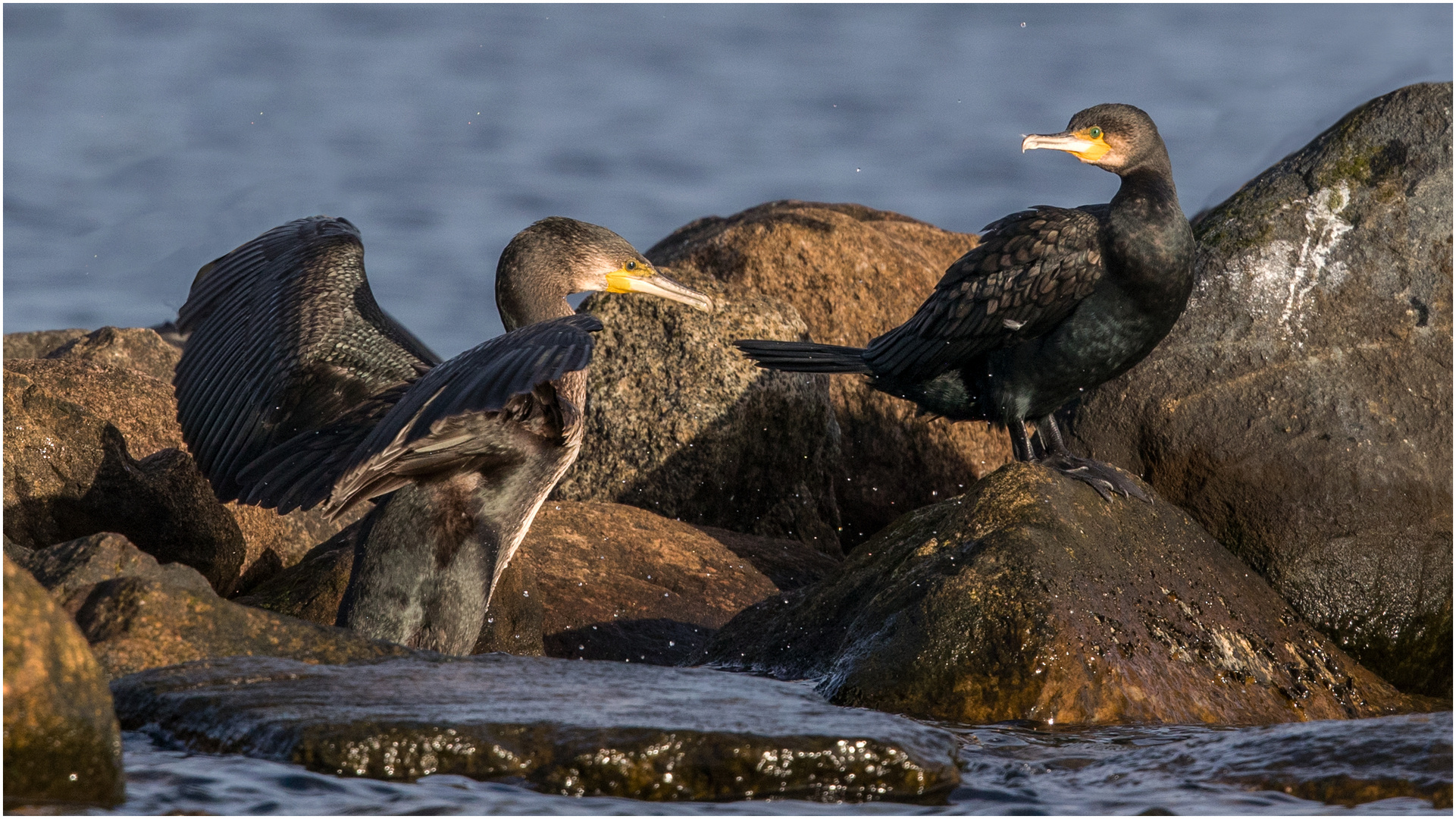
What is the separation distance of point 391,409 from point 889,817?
6.98ft

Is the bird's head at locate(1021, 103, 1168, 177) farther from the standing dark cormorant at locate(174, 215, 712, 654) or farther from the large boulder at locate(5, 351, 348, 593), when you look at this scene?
the large boulder at locate(5, 351, 348, 593)

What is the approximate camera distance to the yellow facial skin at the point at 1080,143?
6.42 m

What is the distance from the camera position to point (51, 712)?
316 cm

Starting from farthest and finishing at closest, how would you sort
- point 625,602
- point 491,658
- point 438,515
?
point 625,602
point 438,515
point 491,658

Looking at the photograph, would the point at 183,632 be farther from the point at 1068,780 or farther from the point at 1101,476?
the point at 1101,476

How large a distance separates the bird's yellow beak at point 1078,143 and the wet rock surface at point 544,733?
328 cm

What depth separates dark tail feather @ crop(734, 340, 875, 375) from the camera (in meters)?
7.05

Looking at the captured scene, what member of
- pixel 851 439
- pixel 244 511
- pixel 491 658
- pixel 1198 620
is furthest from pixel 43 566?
pixel 851 439

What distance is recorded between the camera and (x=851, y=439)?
886cm

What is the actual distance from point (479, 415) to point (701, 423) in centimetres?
318

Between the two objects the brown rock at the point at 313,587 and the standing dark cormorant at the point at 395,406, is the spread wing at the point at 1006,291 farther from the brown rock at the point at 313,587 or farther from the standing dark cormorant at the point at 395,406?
the brown rock at the point at 313,587

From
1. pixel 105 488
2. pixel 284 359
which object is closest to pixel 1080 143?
pixel 284 359

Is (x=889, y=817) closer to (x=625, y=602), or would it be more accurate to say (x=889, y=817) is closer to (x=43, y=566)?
(x=43, y=566)

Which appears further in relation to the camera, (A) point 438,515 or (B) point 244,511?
(B) point 244,511
